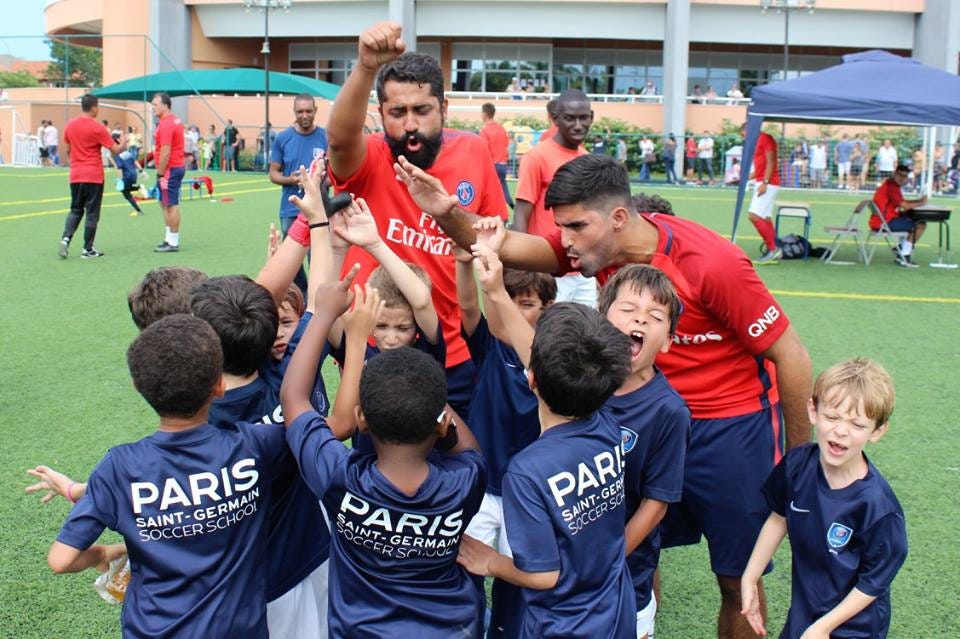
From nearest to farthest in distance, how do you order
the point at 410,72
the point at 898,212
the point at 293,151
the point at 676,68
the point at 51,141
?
1. the point at 410,72
2. the point at 293,151
3. the point at 898,212
4. the point at 51,141
5. the point at 676,68

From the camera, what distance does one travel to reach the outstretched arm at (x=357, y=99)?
3.02 meters

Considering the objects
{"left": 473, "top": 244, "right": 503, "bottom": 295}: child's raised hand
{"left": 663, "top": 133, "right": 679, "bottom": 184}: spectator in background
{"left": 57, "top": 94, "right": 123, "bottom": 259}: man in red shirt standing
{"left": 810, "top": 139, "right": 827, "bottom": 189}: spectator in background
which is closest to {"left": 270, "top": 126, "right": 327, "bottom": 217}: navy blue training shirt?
{"left": 57, "top": 94, "right": 123, "bottom": 259}: man in red shirt standing

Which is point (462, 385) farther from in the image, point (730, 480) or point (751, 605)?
point (751, 605)

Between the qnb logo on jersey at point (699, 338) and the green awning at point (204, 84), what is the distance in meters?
32.1

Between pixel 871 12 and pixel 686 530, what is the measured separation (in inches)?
1725

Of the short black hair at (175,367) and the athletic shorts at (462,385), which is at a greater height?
the short black hair at (175,367)

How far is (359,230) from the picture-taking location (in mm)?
3088

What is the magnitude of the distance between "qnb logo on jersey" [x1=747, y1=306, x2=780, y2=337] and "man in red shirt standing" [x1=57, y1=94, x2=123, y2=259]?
1131 centimetres

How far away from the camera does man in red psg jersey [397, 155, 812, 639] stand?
3.17 meters

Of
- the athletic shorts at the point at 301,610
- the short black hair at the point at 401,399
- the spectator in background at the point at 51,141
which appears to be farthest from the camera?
the spectator in background at the point at 51,141

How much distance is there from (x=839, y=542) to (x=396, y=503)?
52.0 inches

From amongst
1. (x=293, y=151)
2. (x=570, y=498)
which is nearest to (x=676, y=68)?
(x=293, y=151)

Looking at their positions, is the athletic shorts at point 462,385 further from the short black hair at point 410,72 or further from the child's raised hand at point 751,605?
the child's raised hand at point 751,605

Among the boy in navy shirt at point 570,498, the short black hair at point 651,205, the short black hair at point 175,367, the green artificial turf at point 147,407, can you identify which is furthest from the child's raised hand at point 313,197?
the green artificial turf at point 147,407
